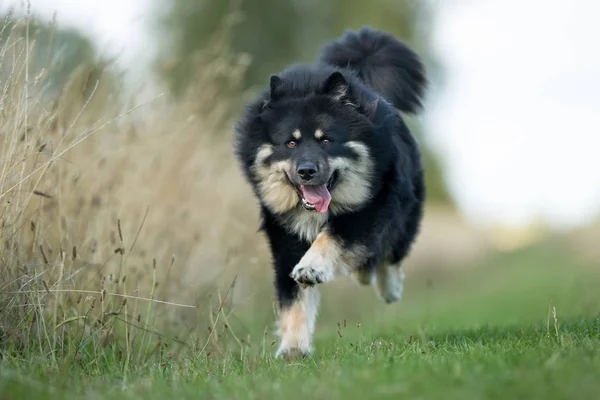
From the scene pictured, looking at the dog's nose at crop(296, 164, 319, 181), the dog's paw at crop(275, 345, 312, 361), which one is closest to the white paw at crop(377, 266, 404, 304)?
the dog's paw at crop(275, 345, 312, 361)

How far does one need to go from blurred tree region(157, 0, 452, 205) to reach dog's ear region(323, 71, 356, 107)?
63.0ft

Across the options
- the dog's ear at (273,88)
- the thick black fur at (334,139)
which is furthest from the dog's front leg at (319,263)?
the dog's ear at (273,88)

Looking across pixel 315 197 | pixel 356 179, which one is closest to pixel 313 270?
pixel 315 197

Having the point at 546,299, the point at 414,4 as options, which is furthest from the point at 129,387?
the point at 414,4

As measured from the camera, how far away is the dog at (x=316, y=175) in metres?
5.60

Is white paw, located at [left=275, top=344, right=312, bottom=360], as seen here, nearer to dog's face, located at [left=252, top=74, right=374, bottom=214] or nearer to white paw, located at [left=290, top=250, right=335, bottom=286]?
white paw, located at [left=290, top=250, right=335, bottom=286]

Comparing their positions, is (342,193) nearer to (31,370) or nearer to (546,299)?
(31,370)

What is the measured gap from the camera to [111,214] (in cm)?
712

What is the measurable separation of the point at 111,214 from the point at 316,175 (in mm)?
2462

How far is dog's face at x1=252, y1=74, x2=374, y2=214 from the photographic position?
18.5 feet

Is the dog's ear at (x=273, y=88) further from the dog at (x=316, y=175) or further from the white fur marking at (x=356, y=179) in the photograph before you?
the white fur marking at (x=356, y=179)

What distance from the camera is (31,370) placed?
4.39m

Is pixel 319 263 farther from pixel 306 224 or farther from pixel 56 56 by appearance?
pixel 56 56

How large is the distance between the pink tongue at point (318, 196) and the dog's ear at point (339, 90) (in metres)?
0.65
